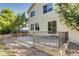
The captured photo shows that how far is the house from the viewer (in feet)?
34.1

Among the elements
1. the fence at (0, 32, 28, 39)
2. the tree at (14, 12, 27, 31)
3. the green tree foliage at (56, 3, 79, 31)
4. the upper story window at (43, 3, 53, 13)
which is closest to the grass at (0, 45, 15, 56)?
the fence at (0, 32, 28, 39)

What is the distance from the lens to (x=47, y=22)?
12273 mm

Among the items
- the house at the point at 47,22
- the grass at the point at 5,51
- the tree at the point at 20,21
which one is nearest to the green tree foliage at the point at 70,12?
the house at the point at 47,22

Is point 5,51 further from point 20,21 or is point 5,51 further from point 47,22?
point 47,22

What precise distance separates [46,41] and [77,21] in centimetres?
196

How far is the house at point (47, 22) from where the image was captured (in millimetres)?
10398

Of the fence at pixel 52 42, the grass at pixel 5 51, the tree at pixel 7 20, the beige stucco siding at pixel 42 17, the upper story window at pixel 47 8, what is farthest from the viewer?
the upper story window at pixel 47 8

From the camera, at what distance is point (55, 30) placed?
1078cm

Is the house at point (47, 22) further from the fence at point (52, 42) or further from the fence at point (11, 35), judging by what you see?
the fence at point (11, 35)

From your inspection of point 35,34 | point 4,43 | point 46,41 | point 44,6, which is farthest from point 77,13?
point 44,6

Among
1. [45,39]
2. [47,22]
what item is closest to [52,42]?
[45,39]

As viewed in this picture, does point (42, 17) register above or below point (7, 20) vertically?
above

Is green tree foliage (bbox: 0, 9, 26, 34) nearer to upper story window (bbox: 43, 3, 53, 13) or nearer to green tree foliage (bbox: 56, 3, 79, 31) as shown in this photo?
green tree foliage (bbox: 56, 3, 79, 31)

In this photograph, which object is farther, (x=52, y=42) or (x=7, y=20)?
(x=52, y=42)
